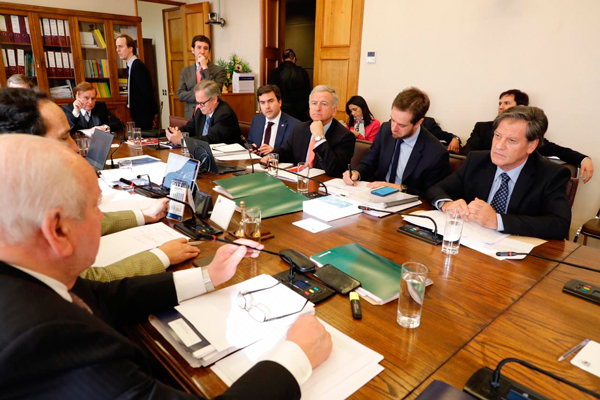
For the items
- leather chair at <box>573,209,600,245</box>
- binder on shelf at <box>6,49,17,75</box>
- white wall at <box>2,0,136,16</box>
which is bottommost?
leather chair at <box>573,209,600,245</box>

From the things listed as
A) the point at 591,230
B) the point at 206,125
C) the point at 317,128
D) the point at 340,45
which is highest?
the point at 340,45

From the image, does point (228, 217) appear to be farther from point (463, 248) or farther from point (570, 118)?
point (570, 118)

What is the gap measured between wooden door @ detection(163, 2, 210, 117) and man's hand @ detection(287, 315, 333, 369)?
6.87 meters

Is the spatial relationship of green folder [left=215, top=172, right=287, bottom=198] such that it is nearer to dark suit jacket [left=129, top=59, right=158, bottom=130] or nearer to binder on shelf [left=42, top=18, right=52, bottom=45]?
dark suit jacket [left=129, top=59, right=158, bottom=130]

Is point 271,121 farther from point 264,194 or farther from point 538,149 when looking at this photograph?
point 538,149

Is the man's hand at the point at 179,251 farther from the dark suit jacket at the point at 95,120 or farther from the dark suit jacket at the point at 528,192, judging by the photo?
the dark suit jacket at the point at 95,120

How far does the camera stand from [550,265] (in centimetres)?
130

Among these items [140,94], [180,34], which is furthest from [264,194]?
[180,34]

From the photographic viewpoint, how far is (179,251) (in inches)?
48.1

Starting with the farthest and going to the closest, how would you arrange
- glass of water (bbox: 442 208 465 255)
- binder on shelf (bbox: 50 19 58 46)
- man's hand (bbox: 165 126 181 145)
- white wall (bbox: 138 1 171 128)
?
white wall (bbox: 138 1 171 128)
binder on shelf (bbox: 50 19 58 46)
man's hand (bbox: 165 126 181 145)
glass of water (bbox: 442 208 465 255)

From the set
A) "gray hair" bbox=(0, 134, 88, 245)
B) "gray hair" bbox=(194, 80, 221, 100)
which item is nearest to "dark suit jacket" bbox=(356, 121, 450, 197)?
"gray hair" bbox=(194, 80, 221, 100)

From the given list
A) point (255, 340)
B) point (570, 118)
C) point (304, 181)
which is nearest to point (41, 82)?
point (304, 181)

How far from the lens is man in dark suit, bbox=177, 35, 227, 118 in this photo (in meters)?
4.90

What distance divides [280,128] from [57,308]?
301 centimetres
